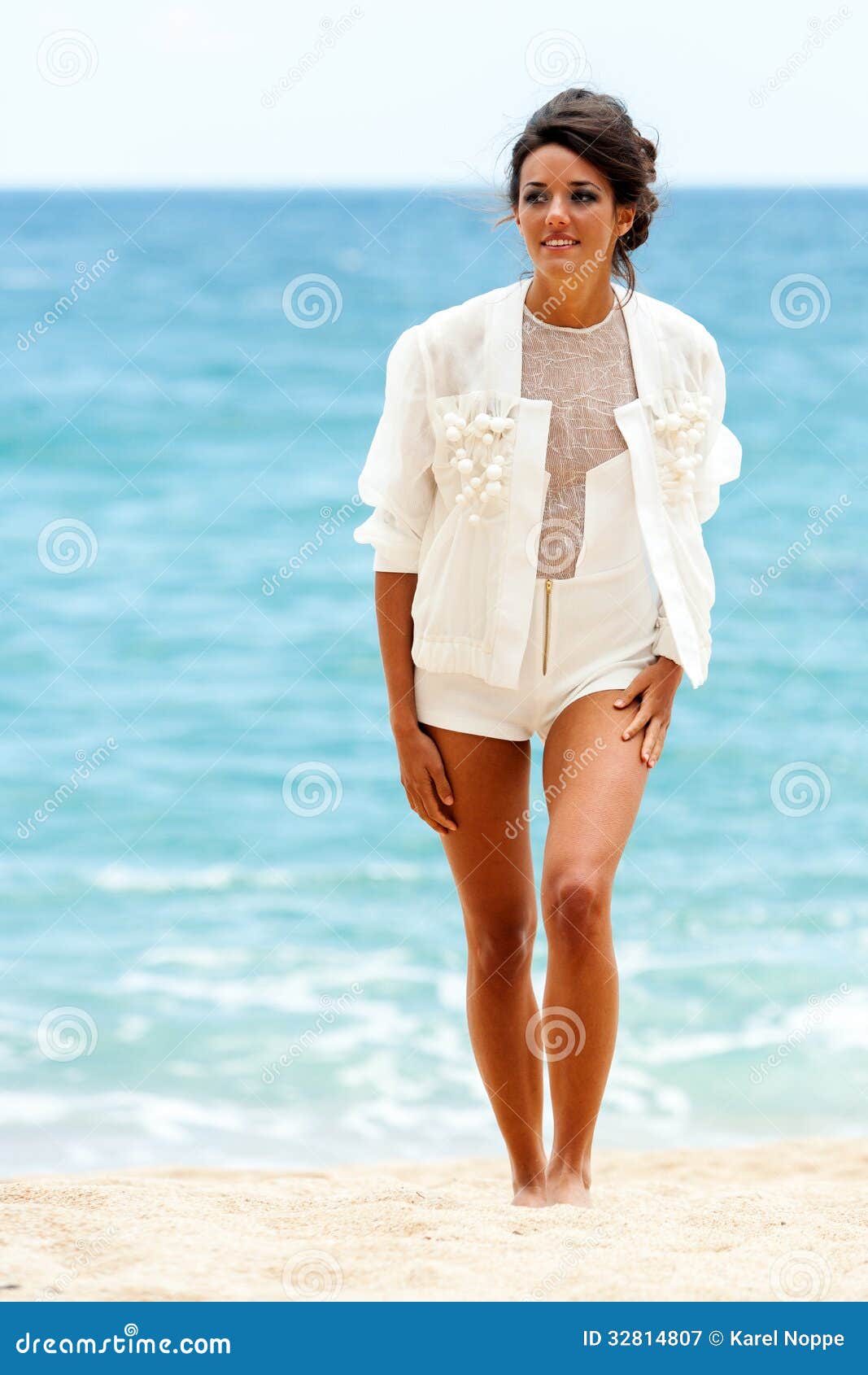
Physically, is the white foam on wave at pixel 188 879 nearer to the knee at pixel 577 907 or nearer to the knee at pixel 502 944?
the knee at pixel 502 944

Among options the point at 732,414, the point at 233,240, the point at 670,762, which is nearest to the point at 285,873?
the point at 670,762

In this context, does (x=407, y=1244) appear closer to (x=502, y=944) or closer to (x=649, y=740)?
(x=502, y=944)

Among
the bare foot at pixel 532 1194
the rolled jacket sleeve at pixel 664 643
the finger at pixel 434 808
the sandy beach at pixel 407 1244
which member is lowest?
the sandy beach at pixel 407 1244

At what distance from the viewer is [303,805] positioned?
293 inches

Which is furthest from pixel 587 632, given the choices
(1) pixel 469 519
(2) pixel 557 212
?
(2) pixel 557 212

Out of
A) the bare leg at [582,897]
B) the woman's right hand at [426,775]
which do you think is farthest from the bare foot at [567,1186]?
the woman's right hand at [426,775]

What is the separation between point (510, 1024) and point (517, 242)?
153cm

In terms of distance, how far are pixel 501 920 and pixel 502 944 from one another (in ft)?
0.16

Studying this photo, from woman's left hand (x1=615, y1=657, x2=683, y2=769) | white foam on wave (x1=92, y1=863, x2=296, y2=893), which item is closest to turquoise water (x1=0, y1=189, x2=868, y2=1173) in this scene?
white foam on wave (x1=92, y1=863, x2=296, y2=893)

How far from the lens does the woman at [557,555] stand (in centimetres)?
269

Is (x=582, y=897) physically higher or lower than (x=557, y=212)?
lower

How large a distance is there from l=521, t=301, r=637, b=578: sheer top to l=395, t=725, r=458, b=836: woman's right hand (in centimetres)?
39

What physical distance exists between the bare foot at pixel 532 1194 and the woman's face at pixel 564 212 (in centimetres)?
170

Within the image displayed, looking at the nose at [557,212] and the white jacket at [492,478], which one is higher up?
the nose at [557,212]
